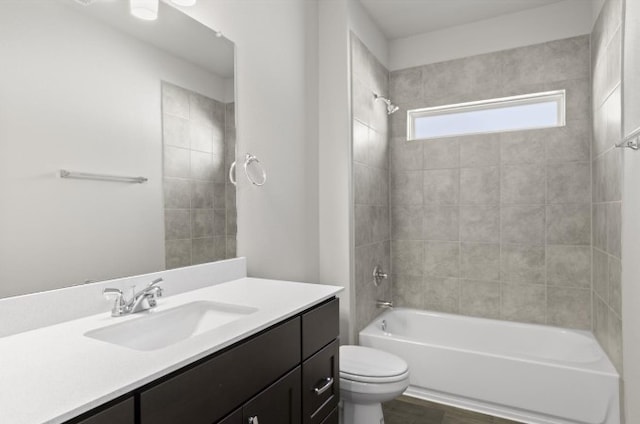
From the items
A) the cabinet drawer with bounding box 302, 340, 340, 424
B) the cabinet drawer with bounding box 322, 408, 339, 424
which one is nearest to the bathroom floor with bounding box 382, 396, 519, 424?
the cabinet drawer with bounding box 322, 408, 339, 424

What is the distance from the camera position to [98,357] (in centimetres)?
85

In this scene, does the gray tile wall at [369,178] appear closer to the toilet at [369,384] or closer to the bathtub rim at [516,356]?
the bathtub rim at [516,356]

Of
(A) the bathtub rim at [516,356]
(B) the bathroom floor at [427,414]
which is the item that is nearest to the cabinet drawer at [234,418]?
(B) the bathroom floor at [427,414]

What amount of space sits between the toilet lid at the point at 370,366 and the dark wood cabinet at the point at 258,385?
1.06ft

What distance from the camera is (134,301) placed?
1.26 metres

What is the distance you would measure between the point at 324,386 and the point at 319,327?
241 mm

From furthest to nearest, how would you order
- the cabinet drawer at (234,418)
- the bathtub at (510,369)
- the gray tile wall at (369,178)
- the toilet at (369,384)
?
1. the gray tile wall at (369,178)
2. the bathtub at (510,369)
3. the toilet at (369,384)
4. the cabinet drawer at (234,418)

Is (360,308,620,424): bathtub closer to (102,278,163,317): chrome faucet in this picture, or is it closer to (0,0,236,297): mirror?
(0,0,236,297): mirror

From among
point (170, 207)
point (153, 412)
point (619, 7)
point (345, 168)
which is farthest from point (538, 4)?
point (153, 412)

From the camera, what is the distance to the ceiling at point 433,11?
2.65 meters

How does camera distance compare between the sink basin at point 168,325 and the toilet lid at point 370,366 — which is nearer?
the sink basin at point 168,325

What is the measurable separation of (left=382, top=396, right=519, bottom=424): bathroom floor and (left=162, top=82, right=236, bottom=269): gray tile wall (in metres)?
1.49

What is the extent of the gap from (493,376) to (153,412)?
6.92 feet

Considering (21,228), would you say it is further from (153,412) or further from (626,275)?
(626,275)
